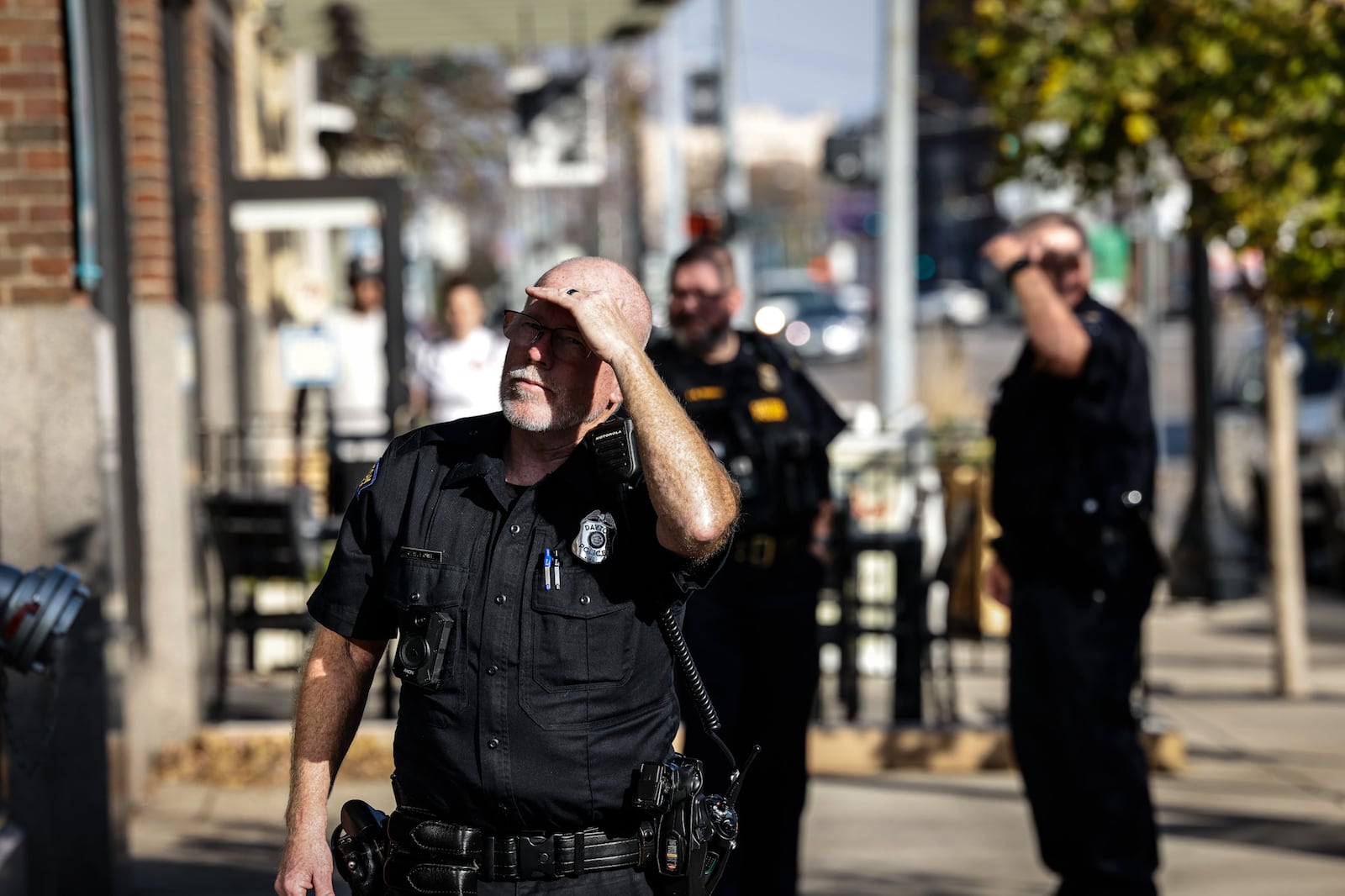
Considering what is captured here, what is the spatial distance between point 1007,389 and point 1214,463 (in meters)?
5.56

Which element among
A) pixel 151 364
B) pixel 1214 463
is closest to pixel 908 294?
pixel 1214 463

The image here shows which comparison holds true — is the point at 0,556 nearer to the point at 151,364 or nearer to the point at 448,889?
the point at 151,364

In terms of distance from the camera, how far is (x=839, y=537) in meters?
8.07

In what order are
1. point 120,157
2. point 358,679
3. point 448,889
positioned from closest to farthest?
point 448,889 → point 358,679 → point 120,157

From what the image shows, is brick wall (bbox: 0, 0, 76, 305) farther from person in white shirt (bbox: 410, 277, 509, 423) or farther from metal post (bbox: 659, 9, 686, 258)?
metal post (bbox: 659, 9, 686, 258)

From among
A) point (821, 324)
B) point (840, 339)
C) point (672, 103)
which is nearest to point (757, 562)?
point (672, 103)

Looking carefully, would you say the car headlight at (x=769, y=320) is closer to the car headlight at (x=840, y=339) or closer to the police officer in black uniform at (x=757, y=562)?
the police officer in black uniform at (x=757, y=562)

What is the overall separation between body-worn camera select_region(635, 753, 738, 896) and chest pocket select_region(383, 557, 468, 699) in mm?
376

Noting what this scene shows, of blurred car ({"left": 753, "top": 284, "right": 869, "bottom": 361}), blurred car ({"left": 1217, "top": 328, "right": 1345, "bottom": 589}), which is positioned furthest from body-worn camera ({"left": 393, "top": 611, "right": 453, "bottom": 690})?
blurred car ({"left": 753, "top": 284, "right": 869, "bottom": 361})

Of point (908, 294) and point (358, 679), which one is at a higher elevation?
point (908, 294)

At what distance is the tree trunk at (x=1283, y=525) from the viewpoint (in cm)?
938

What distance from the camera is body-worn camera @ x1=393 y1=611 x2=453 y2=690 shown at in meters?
3.10

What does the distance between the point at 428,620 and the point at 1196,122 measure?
218 inches

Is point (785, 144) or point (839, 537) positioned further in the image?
point (785, 144)
